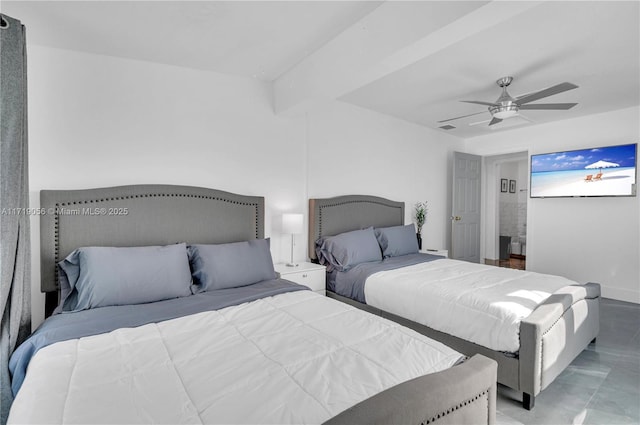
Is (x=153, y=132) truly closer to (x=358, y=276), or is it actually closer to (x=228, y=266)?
(x=228, y=266)

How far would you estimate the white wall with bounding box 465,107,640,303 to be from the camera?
426cm

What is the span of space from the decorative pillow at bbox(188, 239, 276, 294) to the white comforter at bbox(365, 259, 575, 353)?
1.03 meters

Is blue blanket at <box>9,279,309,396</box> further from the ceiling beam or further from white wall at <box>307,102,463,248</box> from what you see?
white wall at <box>307,102,463,248</box>

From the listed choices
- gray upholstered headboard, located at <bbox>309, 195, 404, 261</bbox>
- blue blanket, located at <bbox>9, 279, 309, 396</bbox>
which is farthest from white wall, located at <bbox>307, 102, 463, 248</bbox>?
blue blanket, located at <bbox>9, 279, 309, 396</bbox>

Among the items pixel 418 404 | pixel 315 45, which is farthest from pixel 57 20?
pixel 418 404

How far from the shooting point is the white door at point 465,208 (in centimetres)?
532

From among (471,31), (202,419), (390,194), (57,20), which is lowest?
(202,419)

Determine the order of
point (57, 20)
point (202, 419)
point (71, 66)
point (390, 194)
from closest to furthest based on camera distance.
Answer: point (202, 419)
point (57, 20)
point (71, 66)
point (390, 194)

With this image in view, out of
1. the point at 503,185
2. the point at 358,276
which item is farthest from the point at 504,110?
the point at 503,185

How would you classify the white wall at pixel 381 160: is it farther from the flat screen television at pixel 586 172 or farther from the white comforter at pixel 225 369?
the white comforter at pixel 225 369

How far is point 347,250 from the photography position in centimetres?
344

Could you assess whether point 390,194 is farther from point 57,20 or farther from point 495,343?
point 57,20

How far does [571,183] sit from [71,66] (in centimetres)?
599

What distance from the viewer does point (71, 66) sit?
251 cm
